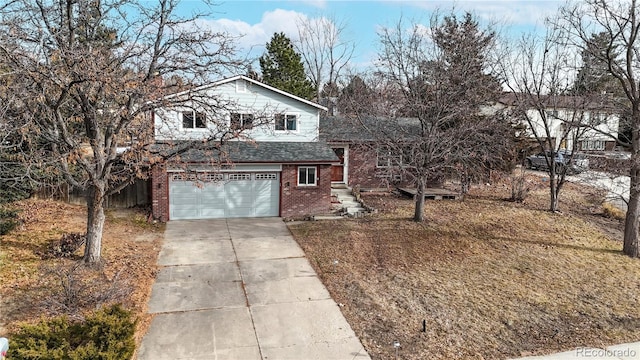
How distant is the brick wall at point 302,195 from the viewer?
17234 mm

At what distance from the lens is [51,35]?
888cm

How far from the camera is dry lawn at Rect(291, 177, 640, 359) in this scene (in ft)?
26.6

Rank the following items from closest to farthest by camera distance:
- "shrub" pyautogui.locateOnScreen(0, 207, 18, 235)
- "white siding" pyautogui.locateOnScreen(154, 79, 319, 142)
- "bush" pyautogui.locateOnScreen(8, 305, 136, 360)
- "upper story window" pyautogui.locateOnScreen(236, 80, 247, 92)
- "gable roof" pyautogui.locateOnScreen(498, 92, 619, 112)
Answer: "bush" pyautogui.locateOnScreen(8, 305, 136, 360) → "shrub" pyautogui.locateOnScreen(0, 207, 18, 235) → "gable roof" pyautogui.locateOnScreen(498, 92, 619, 112) → "white siding" pyautogui.locateOnScreen(154, 79, 319, 142) → "upper story window" pyautogui.locateOnScreen(236, 80, 247, 92)

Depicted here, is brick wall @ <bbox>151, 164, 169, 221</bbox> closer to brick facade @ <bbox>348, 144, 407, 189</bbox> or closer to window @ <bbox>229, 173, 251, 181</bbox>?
window @ <bbox>229, 173, 251, 181</bbox>

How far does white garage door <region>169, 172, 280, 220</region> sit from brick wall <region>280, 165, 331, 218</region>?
0.40 meters

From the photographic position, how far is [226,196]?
17.1 meters

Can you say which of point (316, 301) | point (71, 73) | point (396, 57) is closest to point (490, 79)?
point (396, 57)

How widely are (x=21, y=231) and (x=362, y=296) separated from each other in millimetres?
11133

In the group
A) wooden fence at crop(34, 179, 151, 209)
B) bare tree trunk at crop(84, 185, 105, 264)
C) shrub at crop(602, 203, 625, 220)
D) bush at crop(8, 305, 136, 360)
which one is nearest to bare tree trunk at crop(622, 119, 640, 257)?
shrub at crop(602, 203, 625, 220)

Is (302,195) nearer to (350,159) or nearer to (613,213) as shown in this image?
(350,159)

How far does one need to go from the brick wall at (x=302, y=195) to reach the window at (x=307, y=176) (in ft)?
0.65

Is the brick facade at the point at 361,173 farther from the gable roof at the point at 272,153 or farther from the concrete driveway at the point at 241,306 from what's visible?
the concrete driveway at the point at 241,306

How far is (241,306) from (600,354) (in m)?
6.94

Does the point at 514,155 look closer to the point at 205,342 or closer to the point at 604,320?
the point at 604,320
